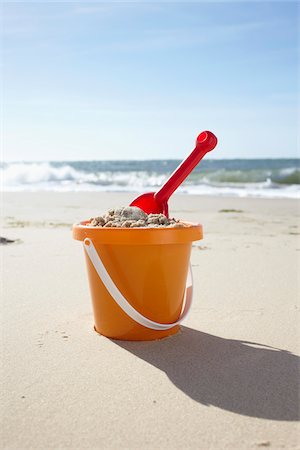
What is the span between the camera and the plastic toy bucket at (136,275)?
2035 mm

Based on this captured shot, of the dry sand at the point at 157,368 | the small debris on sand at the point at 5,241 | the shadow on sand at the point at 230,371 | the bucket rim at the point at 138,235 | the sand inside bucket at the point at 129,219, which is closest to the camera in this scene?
the dry sand at the point at 157,368

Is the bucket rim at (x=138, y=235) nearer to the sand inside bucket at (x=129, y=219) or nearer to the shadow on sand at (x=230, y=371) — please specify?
the sand inside bucket at (x=129, y=219)

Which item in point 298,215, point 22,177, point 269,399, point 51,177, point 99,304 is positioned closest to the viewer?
point 269,399

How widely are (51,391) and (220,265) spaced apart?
2.00 m

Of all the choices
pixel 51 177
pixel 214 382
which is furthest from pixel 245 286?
pixel 51 177

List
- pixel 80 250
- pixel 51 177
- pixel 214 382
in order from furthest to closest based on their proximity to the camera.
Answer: pixel 51 177 → pixel 80 250 → pixel 214 382

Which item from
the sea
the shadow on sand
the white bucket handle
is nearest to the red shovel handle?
the white bucket handle

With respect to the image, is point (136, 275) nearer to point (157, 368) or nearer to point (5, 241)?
point (157, 368)

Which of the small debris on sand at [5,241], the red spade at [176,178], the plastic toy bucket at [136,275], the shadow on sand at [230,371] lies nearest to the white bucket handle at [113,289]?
the plastic toy bucket at [136,275]

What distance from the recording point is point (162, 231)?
2.01m

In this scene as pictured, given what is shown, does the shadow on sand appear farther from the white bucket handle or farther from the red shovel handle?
the red shovel handle

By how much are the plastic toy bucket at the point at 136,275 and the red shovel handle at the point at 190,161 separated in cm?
32

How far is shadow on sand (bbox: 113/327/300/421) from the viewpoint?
161 cm

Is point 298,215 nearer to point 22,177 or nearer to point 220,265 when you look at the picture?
point 220,265
